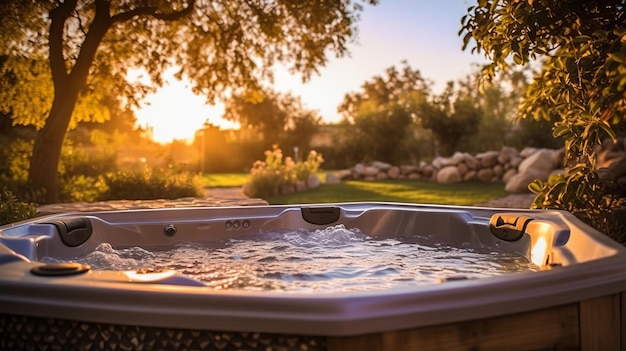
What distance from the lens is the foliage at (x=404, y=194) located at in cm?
789

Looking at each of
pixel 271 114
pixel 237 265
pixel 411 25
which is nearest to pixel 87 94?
pixel 411 25

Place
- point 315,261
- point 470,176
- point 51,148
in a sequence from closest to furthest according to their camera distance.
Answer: point 315,261 → point 51,148 → point 470,176

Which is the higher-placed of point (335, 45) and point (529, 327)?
point (335, 45)

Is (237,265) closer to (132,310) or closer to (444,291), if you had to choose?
(132,310)

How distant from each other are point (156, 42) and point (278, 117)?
44.2 ft

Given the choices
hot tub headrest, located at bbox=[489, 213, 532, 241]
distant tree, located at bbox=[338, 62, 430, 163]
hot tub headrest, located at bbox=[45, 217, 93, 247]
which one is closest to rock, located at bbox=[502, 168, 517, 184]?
distant tree, located at bbox=[338, 62, 430, 163]

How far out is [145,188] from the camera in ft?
24.3

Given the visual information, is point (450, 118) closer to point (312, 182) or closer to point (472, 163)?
point (472, 163)

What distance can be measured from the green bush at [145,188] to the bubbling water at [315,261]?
4.19 metres

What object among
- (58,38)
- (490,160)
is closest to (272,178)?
(58,38)

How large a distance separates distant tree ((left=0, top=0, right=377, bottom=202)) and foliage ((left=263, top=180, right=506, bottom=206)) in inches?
72.8

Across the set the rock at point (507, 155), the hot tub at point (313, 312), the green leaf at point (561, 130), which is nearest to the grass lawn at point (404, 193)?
the rock at point (507, 155)

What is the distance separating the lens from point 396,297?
4.19 ft

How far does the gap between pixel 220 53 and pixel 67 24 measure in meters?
1.99
